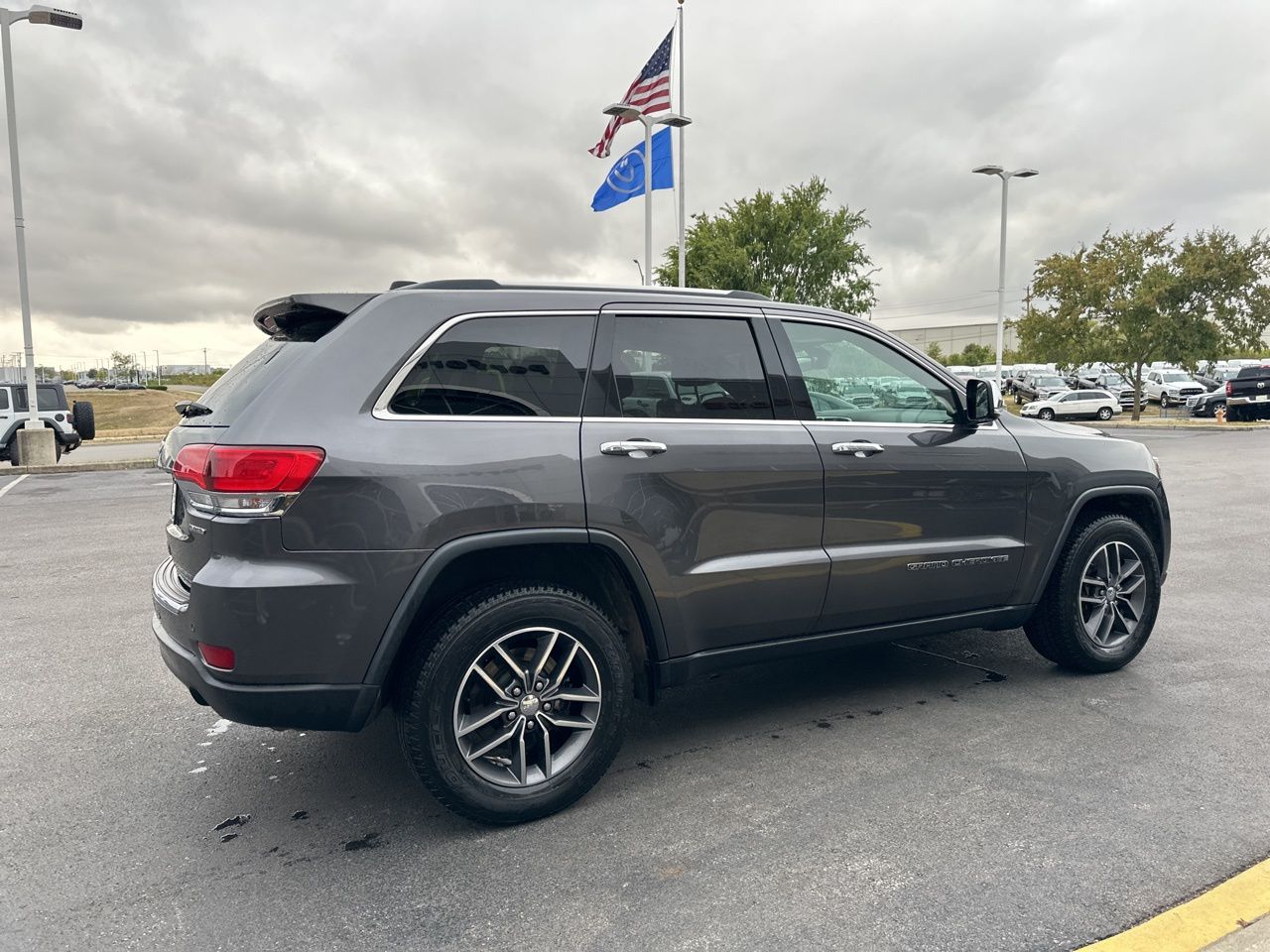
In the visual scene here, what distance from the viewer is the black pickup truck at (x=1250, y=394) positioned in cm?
2984

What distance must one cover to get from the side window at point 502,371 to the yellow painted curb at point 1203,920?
2.27m

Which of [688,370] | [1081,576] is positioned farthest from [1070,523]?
[688,370]

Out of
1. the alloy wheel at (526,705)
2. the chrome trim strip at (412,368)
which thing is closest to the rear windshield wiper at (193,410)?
the chrome trim strip at (412,368)

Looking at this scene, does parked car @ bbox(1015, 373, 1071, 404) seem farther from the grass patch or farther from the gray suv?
the gray suv

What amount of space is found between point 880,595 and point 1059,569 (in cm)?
118

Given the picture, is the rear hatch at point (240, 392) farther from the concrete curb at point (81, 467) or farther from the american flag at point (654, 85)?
the american flag at point (654, 85)

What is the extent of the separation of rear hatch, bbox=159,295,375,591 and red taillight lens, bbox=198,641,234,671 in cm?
26

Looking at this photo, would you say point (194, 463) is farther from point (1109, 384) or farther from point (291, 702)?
point (1109, 384)

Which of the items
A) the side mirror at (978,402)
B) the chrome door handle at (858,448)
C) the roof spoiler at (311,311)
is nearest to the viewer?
the roof spoiler at (311,311)

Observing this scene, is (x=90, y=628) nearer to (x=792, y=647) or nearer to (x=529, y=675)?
(x=529, y=675)

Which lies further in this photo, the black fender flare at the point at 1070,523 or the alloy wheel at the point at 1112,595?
the alloy wheel at the point at 1112,595

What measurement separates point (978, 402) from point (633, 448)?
5.91 feet

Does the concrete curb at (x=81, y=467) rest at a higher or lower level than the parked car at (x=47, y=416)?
lower

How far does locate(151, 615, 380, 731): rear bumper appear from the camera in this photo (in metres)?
2.87
